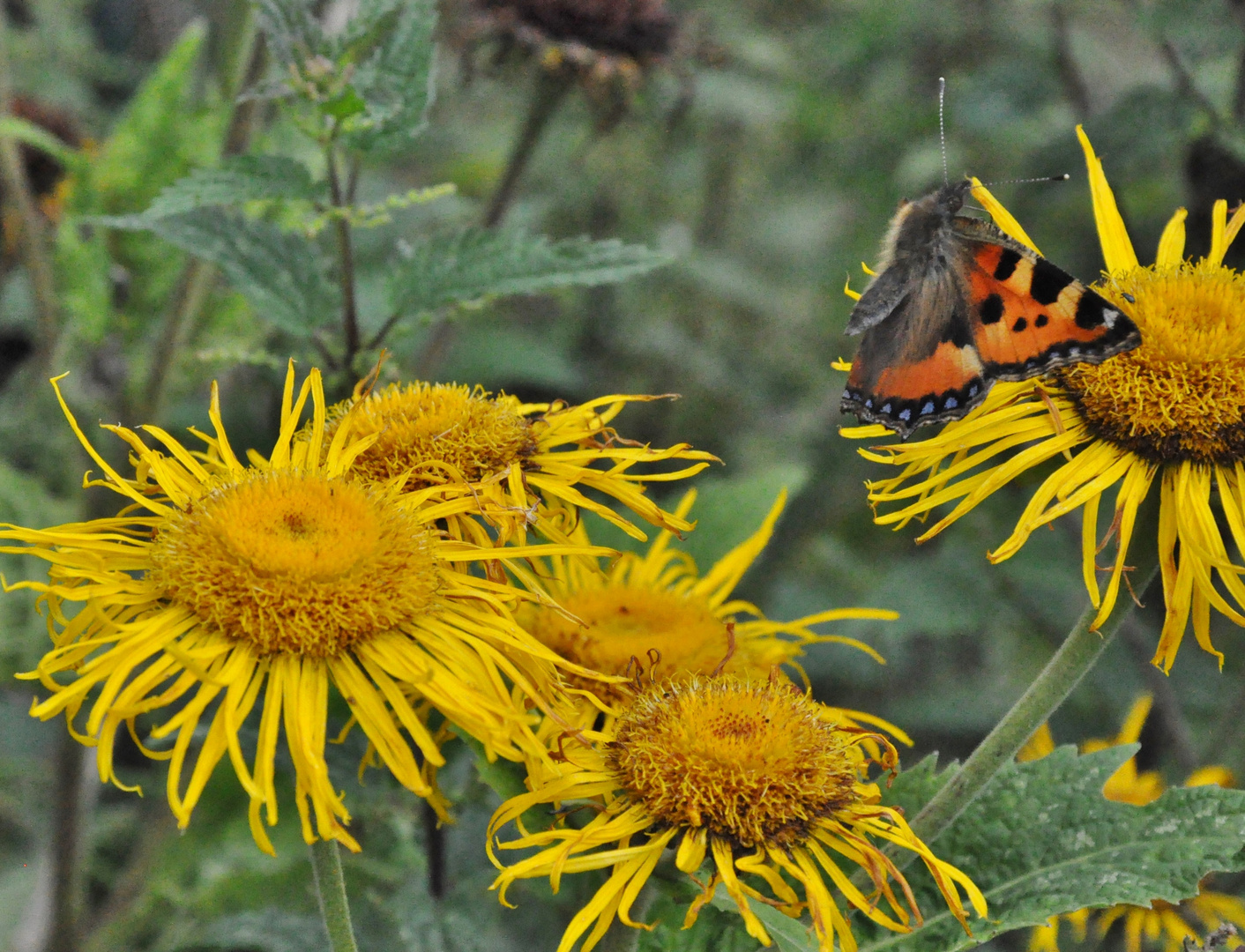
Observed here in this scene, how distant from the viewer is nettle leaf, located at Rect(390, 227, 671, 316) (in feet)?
4.42

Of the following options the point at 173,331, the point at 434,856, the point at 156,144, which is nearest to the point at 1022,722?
the point at 434,856

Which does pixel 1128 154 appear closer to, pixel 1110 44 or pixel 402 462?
pixel 402 462

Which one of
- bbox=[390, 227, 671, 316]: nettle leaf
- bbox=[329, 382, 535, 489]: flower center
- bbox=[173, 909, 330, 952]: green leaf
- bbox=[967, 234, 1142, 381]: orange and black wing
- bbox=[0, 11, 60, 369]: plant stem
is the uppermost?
bbox=[967, 234, 1142, 381]: orange and black wing

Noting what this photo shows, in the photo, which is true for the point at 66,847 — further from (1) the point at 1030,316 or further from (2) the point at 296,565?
(1) the point at 1030,316

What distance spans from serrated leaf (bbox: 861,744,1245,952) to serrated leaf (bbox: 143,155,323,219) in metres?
0.90

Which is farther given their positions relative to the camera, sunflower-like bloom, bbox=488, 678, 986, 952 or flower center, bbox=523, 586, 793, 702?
flower center, bbox=523, 586, 793, 702

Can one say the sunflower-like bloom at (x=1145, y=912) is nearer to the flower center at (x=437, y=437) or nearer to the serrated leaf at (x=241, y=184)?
the flower center at (x=437, y=437)

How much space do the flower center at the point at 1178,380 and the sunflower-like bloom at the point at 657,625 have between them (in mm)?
242

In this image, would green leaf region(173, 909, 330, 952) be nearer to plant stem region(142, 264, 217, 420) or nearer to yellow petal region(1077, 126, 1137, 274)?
plant stem region(142, 264, 217, 420)

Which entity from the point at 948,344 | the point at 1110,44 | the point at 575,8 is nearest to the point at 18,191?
the point at 575,8

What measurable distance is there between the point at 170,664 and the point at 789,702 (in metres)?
0.44

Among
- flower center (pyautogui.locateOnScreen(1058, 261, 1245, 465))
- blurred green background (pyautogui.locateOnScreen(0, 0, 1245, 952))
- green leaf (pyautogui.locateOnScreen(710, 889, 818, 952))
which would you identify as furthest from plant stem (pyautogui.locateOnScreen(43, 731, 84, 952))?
flower center (pyautogui.locateOnScreen(1058, 261, 1245, 465))

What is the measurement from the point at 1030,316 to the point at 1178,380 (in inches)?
5.1

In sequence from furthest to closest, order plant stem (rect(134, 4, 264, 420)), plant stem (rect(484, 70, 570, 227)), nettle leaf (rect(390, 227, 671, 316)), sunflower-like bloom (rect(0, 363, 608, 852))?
plant stem (rect(484, 70, 570, 227)), plant stem (rect(134, 4, 264, 420)), nettle leaf (rect(390, 227, 671, 316)), sunflower-like bloom (rect(0, 363, 608, 852))
